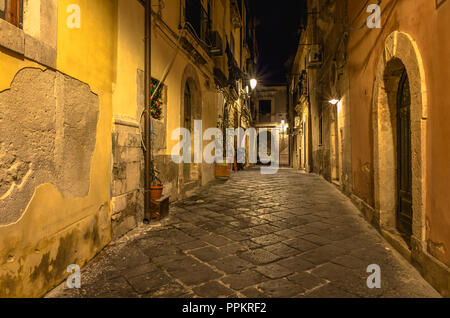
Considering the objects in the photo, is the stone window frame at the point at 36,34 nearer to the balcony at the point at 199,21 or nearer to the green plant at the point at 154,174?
the green plant at the point at 154,174

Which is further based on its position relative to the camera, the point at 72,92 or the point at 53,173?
the point at 72,92

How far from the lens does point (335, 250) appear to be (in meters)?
3.10

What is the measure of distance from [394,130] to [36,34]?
442 centimetres

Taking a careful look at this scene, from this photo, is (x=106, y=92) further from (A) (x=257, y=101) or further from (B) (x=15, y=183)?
(A) (x=257, y=101)

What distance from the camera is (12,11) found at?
2141mm

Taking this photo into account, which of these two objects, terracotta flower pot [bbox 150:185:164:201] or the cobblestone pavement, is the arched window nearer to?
terracotta flower pot [bbox 150:185:164:201]

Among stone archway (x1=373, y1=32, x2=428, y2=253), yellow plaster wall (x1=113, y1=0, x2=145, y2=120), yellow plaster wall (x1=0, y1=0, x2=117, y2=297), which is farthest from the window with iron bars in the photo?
stone archway (x1=373, y1=32, x2=428, y2=253)

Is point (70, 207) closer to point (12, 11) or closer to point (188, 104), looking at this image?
point (12, 11)

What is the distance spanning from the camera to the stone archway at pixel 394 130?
101 inches

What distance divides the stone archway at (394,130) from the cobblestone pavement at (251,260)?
420mm

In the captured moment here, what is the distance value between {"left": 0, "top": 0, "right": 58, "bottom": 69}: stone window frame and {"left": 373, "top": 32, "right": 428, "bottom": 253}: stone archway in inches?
135

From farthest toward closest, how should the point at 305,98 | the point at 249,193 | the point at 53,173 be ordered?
1. the point at 305,98
2. the point at 249,193
3. the point at 53,173
